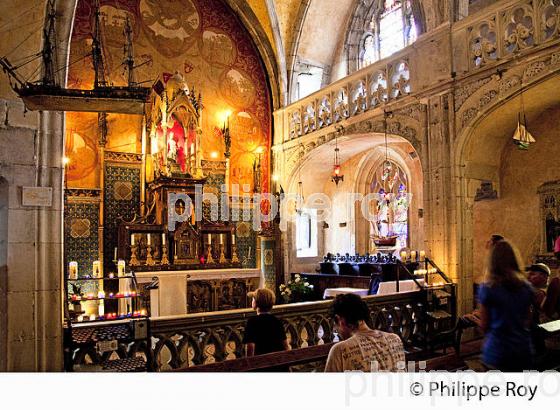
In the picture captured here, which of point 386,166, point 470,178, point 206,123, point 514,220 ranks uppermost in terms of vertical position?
point 206,123

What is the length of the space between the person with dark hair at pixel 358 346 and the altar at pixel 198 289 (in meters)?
6.94

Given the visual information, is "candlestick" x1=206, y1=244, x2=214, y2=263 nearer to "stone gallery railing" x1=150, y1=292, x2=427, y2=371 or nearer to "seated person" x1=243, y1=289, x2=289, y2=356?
"stone gallery railing" x1=150, y1=292, x2=427, y2=371

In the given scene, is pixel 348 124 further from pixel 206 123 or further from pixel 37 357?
pixel 37 357

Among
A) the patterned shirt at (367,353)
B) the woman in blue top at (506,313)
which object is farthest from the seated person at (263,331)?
the woman in blue top at (506,313)

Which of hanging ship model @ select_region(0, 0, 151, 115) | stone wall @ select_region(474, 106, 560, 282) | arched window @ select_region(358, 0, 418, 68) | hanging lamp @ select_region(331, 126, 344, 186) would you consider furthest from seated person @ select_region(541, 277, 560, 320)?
arched window @ select_region(358, 0, 418, 68)

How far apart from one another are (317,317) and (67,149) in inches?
289

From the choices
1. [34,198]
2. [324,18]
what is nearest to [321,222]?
[324,18]

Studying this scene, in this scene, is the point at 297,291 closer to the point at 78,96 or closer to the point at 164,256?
the point at 164,256

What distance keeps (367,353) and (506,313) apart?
881mm

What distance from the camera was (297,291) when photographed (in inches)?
446

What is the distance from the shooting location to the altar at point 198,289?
9.74m

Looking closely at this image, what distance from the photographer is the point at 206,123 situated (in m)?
12.6

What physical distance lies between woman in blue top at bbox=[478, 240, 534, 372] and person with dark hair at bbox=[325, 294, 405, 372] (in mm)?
595

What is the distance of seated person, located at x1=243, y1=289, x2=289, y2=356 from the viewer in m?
4.06
